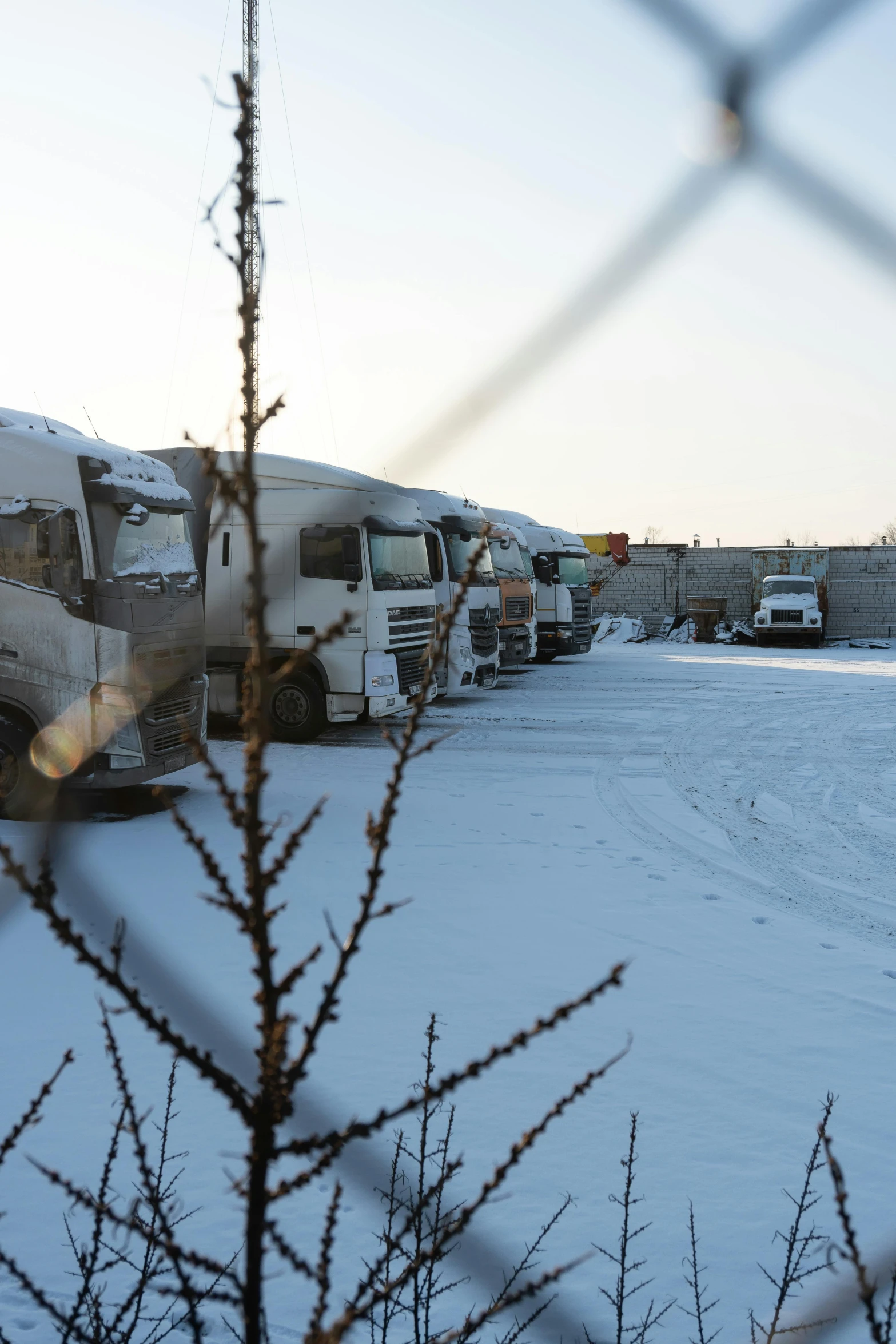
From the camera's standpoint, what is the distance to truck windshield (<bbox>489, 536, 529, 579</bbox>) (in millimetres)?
17328

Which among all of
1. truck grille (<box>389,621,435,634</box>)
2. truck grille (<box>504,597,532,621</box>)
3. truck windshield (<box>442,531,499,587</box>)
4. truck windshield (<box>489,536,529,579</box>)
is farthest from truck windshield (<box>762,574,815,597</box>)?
truck grille (<box>389,621,435,634</box>)

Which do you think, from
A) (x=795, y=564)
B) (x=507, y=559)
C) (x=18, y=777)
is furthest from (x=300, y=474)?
(x=795, y=564)

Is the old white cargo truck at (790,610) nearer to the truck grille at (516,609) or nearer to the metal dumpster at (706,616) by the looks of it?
the metal dumpster at (706,616)

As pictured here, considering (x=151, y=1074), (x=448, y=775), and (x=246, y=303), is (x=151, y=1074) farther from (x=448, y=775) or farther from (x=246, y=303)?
(x=448, y=775)

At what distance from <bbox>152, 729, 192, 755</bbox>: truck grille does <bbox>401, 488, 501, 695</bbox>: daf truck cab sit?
17.8 feet

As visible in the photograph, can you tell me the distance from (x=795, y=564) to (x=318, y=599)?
850 inches

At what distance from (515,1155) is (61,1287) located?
261 centimetres

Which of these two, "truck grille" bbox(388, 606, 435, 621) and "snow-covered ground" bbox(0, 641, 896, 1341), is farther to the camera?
"truck grille" bbox(388, 606, 435, 621)

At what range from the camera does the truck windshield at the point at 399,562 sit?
37.8ft

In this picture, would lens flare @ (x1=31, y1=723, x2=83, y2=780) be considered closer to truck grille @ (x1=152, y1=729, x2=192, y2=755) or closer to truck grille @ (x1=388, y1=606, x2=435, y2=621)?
truck grille @ (x1=152, y1=729, x2=192, y2=755)

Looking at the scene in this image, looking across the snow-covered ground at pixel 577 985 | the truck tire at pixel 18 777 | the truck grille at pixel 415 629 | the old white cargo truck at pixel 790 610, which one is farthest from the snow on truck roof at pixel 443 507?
the old white cargo truck at pixel 790 610

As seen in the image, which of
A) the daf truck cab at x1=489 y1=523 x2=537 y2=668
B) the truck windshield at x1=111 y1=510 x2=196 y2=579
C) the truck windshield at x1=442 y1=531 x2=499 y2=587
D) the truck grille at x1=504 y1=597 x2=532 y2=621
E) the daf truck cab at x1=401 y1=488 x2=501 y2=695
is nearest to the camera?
the truck windshield at x1=111 y1=510 x2=196 y2=579

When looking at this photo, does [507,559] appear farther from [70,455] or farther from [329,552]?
[70,455]

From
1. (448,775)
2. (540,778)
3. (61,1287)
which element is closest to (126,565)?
(448,775)
